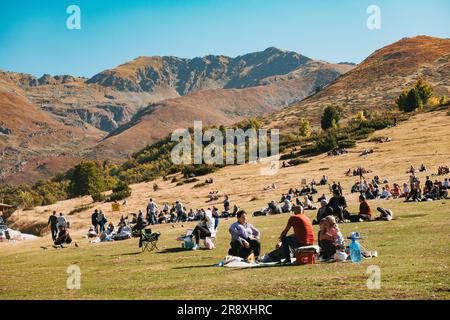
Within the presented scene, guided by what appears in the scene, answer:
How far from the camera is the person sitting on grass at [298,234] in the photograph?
49.9ft

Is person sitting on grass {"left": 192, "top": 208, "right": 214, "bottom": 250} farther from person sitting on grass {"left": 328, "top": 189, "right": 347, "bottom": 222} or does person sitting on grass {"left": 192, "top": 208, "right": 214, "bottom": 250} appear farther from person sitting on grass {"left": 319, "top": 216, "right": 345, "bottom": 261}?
person sitting on grass {"left": 319, "top": 216, "right": 345, "bottom": 261}

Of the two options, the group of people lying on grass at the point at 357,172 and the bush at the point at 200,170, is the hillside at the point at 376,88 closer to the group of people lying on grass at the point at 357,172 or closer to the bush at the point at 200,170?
the bush at the point at 200,170

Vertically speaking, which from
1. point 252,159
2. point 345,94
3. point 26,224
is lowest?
point 26,224

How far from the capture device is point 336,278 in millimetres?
12266

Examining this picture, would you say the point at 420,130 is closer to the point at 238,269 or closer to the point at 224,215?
the point at 224,215

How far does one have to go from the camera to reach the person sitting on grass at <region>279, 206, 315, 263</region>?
15.2m

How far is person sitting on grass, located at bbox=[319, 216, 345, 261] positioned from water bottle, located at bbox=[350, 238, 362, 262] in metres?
0.63

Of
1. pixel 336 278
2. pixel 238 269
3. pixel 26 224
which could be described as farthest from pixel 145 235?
pixel 26 224

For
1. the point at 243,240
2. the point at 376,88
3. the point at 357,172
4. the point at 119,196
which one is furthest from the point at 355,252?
the point at 376,88

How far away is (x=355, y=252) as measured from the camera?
48.0ft

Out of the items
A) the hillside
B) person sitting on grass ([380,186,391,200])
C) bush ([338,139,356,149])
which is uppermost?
the hillside

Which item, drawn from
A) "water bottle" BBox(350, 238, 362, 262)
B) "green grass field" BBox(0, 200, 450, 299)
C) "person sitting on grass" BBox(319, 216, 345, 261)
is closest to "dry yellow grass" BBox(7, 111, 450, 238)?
"green grass field" BBox(0, 200, 450, 299)

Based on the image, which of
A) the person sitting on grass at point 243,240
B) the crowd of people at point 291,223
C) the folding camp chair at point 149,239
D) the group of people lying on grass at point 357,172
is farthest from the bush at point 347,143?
the person sitting on grass at point 243,240
